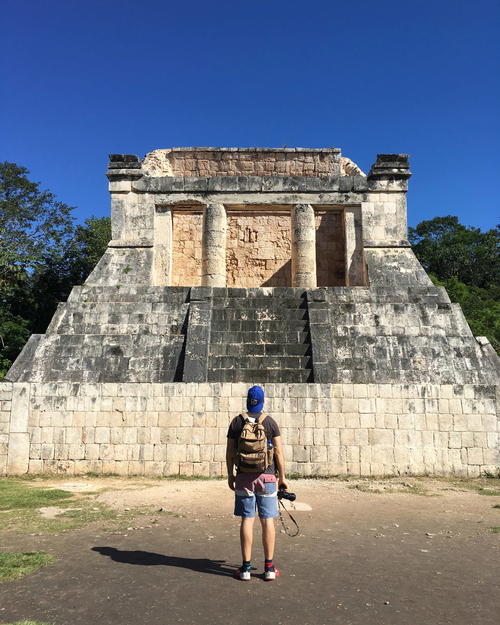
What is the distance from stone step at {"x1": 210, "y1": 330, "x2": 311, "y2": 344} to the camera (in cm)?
1116

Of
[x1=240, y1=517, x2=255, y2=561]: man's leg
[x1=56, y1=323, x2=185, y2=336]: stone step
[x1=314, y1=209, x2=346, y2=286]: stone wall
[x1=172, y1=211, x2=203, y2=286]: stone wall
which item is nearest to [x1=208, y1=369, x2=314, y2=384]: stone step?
[x1=56, y1=323, x2=185, y2=336]: stone step

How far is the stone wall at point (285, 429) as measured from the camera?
9.47 meters

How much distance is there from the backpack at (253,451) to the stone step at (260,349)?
6350 mm

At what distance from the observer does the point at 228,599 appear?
386 cm

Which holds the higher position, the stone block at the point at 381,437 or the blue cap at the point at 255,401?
the blue cap at the point at 255,401

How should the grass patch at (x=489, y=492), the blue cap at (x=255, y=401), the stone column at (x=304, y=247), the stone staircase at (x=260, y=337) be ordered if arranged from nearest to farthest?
the blue cap at (x=255, y=401), the grass patch at (x=489, y=492), the stone staircase at (x=260, y=337), the stone column at (x=304, y=247)

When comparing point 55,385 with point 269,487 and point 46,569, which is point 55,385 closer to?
point 46,569

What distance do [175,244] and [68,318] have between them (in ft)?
20.6

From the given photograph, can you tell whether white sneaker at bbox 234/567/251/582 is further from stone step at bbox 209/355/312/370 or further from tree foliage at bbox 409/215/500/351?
tree foliage at bbox 409/215/500/351

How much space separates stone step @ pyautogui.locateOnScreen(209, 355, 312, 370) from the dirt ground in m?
3.29

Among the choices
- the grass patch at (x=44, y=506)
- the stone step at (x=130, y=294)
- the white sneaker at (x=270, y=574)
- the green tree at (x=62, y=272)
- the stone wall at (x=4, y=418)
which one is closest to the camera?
the white sneaker at (x=270, y=574)

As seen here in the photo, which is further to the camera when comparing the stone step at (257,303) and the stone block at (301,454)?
the stone step at (257,303)

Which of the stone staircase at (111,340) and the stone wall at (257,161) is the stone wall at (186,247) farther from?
the stone staircase at (111,340)

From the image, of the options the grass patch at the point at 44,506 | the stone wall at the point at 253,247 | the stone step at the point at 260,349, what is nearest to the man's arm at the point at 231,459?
the grass patch at the point at 44,506
